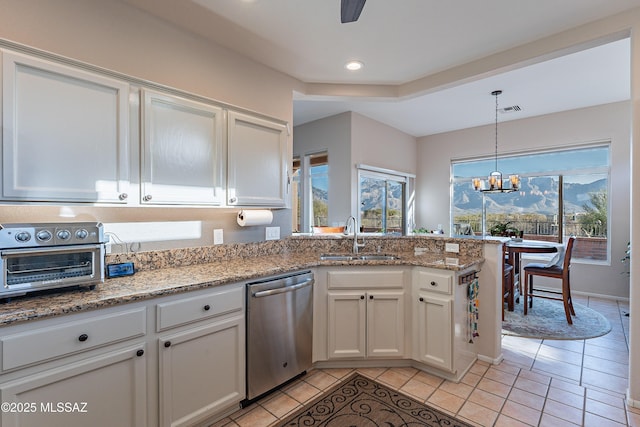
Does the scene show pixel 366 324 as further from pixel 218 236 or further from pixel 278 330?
pixel 218 236

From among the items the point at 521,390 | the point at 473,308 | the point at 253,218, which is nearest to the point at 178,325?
the point at 253,218

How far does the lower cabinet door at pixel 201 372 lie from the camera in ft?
5.37

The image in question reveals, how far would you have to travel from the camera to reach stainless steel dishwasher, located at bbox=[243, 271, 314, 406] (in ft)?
6.64

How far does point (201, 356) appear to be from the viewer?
1771mm

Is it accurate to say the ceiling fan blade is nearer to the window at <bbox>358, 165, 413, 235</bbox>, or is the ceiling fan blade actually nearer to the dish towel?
the dish towel

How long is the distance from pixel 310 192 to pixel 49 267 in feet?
13.8

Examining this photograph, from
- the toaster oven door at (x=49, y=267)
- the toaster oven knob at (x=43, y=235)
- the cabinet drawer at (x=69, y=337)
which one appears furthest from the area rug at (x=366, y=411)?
the toaster oven knob at (x=43, y=235)

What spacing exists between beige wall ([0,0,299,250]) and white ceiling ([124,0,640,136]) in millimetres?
129

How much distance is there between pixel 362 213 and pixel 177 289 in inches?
152

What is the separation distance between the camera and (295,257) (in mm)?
2705

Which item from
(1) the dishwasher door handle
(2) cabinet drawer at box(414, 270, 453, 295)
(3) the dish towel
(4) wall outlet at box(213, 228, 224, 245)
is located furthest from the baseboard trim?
(4) wall outlet at box(213, 228, 224, 245)

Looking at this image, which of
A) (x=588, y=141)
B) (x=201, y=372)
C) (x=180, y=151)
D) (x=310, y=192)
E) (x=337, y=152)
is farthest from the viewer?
(x=310, y=192)

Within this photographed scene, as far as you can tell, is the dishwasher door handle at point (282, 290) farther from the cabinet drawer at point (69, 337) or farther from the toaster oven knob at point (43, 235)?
the toaster oven knob at point (43, 235)

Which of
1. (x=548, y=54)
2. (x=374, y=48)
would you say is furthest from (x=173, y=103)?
(x=548, y=54)
